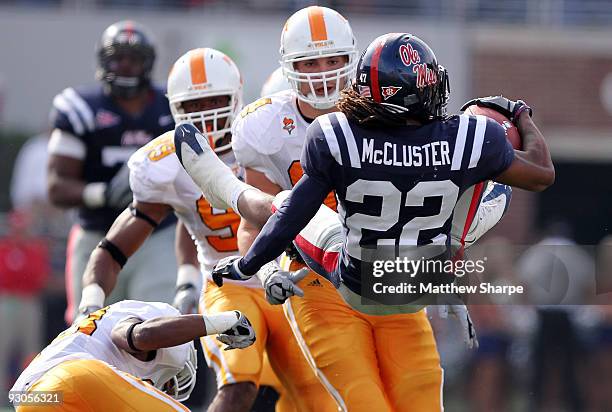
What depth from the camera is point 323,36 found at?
473 centimetres

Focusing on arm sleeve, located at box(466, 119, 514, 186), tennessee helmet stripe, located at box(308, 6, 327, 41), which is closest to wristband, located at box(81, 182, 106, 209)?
tennessee helmet stripe, located at box(308, 6, 327, 41)

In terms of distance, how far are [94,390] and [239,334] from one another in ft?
1.75

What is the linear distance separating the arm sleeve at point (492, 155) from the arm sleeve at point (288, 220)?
0.48 metres

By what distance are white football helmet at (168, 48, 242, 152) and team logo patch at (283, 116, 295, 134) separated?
1.95ft

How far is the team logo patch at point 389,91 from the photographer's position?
386 cm

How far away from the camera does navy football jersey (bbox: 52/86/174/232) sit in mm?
6938

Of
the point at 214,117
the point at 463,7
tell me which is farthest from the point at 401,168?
the point at 463,7

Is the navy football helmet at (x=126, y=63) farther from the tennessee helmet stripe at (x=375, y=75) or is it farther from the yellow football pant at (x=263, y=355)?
the tennessee helmet stripe at (x=375, y=75)

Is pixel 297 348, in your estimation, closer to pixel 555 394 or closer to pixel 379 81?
pixel 379 81

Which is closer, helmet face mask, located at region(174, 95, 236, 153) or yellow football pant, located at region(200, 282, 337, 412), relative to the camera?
yellow football pant, located at region(200, 282, 337, 412)

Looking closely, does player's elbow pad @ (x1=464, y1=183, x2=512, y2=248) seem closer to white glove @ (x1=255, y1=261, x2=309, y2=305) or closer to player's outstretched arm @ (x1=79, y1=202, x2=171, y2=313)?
white glove @ (x1=255, y1=261, x2=309, y2=305)

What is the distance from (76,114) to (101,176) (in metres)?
0.39

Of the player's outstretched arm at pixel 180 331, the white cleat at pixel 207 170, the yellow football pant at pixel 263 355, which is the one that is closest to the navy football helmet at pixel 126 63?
the yellow football pant at pixel 263 355

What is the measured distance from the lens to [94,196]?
22.0ft
